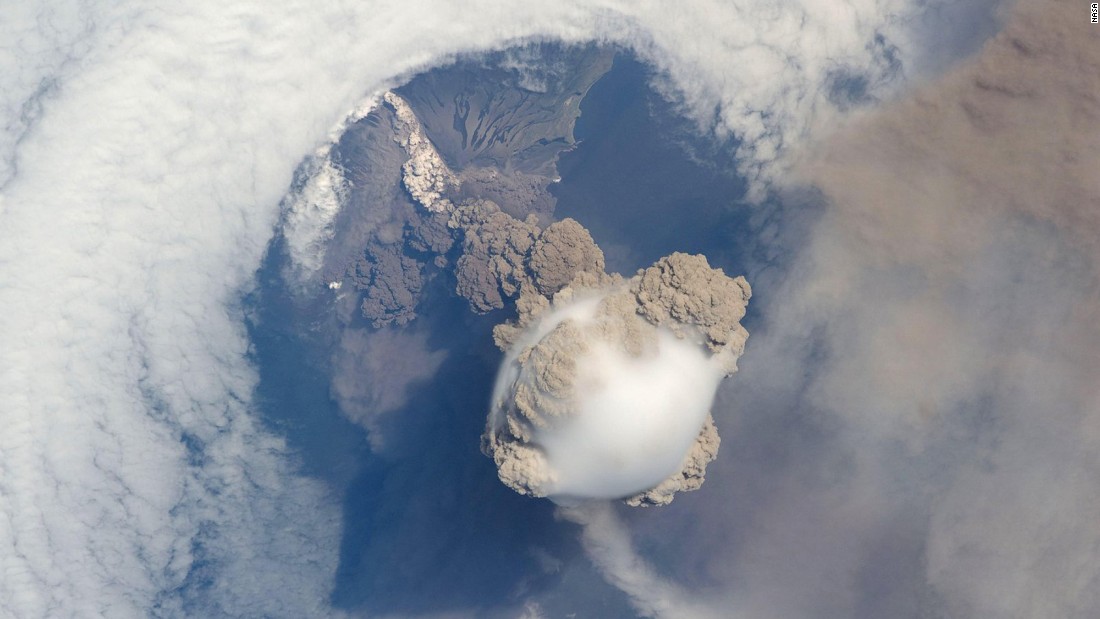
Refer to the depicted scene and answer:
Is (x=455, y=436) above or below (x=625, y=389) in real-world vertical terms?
below

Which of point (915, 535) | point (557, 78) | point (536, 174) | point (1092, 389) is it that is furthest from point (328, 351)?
point (1092, 389)

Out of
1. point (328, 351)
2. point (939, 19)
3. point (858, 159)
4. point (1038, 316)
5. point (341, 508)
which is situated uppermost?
point (939, 19)

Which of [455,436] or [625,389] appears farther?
[455,436]

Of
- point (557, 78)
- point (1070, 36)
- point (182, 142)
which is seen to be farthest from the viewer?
point (557, 78)

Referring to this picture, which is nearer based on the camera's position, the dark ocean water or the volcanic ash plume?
the volcanic ash plume

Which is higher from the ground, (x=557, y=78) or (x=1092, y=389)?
(x=557, y=78)

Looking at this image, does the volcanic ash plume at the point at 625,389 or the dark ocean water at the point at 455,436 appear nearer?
the volcanic ash plume at the point at 625,389

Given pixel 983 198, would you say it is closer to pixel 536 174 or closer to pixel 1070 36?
pixel 1070 36

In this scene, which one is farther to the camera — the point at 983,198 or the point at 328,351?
the point at 328,351
